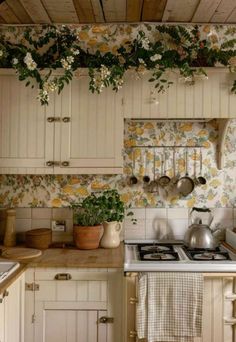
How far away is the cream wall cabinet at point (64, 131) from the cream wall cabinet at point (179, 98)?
12 centimetres

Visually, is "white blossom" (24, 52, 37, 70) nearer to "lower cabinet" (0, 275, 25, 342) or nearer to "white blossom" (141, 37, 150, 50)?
"white blossom" (141, 37, 150, 50)

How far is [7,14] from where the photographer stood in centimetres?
279

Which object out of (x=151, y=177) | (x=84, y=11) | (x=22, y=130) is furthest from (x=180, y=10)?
(x=22, y=130)

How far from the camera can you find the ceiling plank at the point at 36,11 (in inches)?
103

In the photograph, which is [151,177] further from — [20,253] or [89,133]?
[20,253]

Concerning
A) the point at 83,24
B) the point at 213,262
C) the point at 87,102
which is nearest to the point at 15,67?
the point at 87,102

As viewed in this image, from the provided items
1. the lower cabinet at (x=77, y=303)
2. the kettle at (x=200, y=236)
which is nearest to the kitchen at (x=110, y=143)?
the lower cabinet at (x=77, y=303)

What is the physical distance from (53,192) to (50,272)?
76 centimetres

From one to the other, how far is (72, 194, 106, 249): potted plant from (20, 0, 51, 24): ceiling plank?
1.33 meters

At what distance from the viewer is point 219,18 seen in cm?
289

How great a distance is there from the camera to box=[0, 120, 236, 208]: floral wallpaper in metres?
3.00

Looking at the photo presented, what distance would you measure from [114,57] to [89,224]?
117 cm

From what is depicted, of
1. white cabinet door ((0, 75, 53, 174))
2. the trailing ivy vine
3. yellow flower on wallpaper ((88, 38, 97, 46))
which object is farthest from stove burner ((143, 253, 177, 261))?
yellow flower on wallpaper ((88, 38, 97, 46))

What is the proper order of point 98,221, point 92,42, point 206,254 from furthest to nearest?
point 92,42, point 98,221, point 206,254
